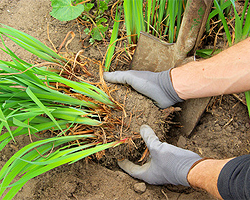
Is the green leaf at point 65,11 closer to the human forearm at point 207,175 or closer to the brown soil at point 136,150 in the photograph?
the brown soil at point 136,150

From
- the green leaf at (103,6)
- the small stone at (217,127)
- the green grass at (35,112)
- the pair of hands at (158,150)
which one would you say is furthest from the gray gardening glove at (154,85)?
the green leaf at (103,6)

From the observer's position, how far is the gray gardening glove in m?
1.26

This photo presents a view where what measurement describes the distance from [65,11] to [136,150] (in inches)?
41.1

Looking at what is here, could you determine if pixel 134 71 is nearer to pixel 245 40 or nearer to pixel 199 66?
pixel 199 66

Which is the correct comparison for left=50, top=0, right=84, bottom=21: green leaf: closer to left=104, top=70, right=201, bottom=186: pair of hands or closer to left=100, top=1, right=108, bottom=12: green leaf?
left=100, top=1, right=108, bottom=12: green leaf

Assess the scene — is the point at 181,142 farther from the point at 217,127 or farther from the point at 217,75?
the point at 217,75

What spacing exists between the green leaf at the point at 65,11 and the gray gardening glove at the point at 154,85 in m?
0.49

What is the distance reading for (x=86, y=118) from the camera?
113 centimetres

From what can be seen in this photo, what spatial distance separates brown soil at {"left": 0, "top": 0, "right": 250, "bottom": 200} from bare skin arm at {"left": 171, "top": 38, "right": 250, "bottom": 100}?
23 cm

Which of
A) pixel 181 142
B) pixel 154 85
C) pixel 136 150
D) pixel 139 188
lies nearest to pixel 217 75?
pixel 154 85

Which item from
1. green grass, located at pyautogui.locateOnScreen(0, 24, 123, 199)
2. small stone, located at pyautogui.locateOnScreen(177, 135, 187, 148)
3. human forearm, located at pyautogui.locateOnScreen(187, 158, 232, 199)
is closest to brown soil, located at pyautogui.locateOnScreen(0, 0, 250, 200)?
small stone, located at pyautogui.locateOnScreen(177, 135, 187, 148)

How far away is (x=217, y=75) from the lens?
110 centimetres

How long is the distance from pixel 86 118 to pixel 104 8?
89 cm

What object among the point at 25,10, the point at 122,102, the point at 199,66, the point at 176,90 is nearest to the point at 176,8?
the point at 199,66
